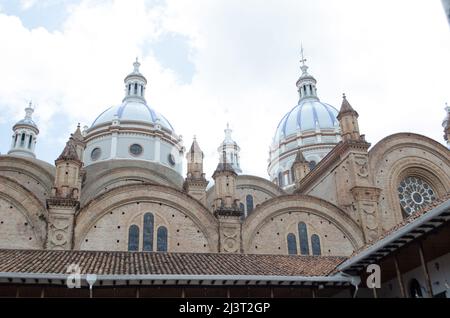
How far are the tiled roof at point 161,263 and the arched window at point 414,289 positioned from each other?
9.49 ft

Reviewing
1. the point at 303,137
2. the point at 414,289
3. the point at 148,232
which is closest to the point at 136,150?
the point at 148,232

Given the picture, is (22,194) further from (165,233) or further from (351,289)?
(351,289)

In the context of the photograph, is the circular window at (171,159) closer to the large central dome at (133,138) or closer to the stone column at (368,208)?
the large central dome at (133,138)

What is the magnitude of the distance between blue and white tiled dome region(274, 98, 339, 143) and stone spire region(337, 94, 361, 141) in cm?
1695

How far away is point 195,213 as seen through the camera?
2956 cm

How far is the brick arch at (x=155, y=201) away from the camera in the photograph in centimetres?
Answer: 2817

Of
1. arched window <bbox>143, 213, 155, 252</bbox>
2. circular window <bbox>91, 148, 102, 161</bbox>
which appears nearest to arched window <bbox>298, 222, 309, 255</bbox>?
arched window <bbox>143, 213, 155, 252</bbox>

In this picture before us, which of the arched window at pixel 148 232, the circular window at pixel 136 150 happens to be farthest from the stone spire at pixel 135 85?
the arched window at pixel 148 232

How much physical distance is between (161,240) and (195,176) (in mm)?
10336

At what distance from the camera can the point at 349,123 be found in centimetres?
3509

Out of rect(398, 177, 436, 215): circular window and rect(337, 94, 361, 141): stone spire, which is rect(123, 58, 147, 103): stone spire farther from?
rect(398, 177, 436, 215): circular window

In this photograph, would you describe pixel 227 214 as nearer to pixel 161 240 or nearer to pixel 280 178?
pixel 161 240

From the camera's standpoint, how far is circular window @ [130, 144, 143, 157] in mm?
43284
